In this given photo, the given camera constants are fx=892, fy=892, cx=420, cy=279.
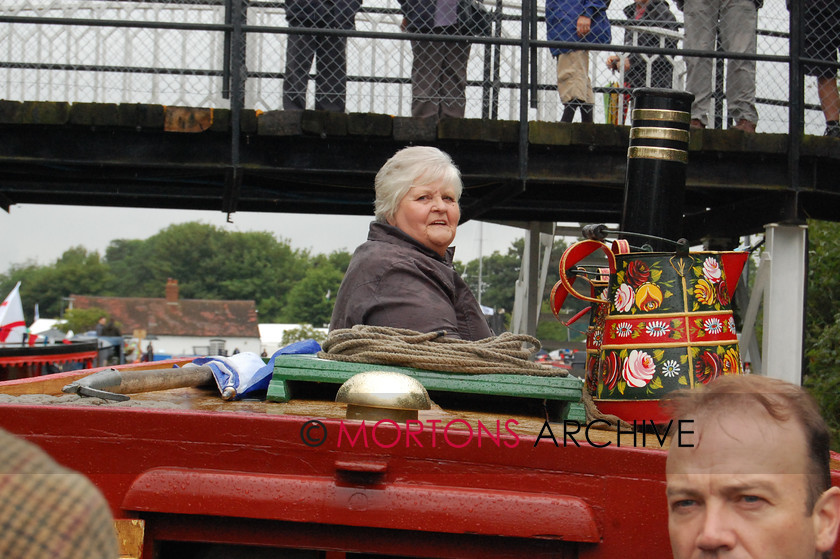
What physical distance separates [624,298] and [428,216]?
947 millimetres

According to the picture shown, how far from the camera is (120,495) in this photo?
1.66 meters

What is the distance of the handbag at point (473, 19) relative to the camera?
7.07 m

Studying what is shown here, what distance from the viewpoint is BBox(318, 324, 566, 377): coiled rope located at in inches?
86.3

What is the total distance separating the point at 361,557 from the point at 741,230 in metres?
7.63

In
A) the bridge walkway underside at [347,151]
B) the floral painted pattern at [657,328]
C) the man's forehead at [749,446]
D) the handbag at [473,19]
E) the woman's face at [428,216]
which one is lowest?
the man's forehead at [749,446]

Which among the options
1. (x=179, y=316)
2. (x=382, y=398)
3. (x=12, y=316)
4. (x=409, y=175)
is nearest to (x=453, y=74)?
(x=409, y=175)

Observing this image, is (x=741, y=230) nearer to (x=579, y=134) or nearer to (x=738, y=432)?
(x=579, y=134)

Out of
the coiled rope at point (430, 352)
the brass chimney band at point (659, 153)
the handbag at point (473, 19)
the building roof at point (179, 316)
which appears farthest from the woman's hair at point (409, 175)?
the building roof at point (179, 316)

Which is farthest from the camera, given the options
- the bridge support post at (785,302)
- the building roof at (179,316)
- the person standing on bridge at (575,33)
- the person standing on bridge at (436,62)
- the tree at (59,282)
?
the tree at (59,282)

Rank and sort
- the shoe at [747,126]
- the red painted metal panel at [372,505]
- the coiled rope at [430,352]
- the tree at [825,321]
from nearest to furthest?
the red painted metal panel at [372,505] → the coiled rope at [430,352] → the shoe at [747,126] → the tree at [825,321]

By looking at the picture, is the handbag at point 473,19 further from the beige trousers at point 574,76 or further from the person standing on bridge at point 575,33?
the beige trousers at point 574,76

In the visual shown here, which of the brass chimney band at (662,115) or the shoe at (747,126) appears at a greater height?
the shoe at (747,126)

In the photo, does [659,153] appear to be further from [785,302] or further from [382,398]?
[785,302]

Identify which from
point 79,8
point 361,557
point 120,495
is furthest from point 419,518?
point 79,8
